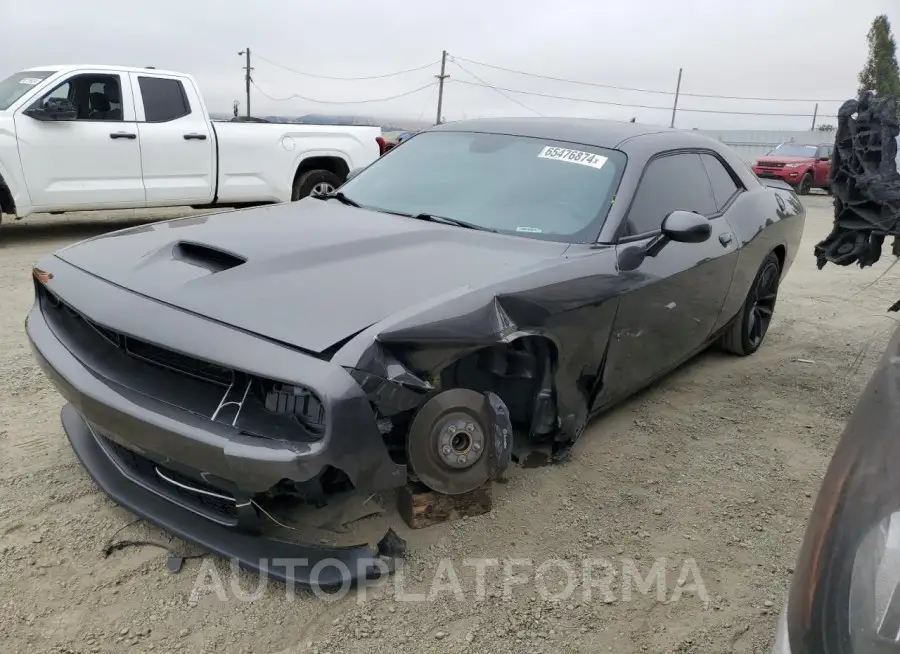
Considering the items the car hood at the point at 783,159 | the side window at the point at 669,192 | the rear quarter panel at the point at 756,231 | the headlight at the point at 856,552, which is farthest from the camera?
the car hood at the point at 783,159

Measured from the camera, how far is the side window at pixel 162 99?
25.8 ft

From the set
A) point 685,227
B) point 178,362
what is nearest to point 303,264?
point 178,362

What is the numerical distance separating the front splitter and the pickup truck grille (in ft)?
1.43

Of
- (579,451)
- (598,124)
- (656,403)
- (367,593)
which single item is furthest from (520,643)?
(598,124)

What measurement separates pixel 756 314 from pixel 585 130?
2.09 m

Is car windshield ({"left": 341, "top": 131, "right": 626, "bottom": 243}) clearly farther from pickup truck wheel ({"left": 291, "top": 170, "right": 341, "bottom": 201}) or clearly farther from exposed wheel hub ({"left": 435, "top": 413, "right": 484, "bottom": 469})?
pickup truck wheel ({"left": 291, "top": 170, "right": 341, "bottom": 201})

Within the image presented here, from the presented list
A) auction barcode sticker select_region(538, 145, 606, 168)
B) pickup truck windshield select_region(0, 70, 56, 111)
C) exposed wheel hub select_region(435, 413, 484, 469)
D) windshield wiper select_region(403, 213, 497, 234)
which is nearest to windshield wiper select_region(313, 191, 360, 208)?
windshield wiper select_region(403, 213, 497, 234)

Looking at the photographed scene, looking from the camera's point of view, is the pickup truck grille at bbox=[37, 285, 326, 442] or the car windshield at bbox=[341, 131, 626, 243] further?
the car windshield at bbox=[341, 131, 626, 243]

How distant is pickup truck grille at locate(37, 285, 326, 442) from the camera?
2.13 meters

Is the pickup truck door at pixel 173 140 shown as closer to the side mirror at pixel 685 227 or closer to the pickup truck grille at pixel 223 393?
the pickup truck grille at pixel 223 393

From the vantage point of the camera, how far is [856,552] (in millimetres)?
1220

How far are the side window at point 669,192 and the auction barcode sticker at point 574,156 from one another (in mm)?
229

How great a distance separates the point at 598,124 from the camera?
3852 millimetres

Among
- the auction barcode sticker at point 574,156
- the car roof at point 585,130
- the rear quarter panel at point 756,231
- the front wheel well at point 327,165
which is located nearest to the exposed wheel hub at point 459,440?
the auction barcode sticker at point 574,156
